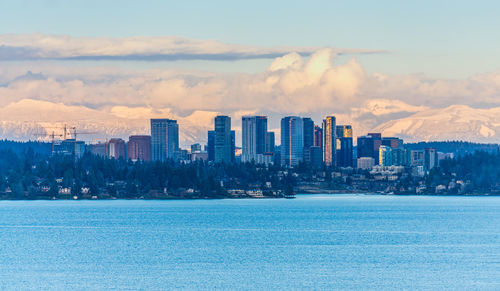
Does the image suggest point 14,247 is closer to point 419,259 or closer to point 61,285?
point 61,285

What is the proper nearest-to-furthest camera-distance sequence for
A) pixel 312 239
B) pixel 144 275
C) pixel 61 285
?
pixel 61 285 → pixel 144 275 → pixel 312 239

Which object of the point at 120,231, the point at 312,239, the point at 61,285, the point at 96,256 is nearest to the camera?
the point at 61,285

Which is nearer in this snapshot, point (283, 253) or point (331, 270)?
point (331, 270)

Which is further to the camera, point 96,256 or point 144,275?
point 96,256

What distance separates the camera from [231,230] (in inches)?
7008

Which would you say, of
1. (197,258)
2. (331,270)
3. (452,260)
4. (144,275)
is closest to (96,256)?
(197,258)

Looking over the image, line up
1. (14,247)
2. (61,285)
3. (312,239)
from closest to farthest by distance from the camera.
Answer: (61,285) < (14,247) < (312,239)

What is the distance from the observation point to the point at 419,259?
4656 inches

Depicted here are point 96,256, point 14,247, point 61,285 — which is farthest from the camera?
point 14,247

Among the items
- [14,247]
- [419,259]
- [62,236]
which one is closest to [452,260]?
[419,259]

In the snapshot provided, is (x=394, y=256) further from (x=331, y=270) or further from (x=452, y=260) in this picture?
(x=331, y=270)

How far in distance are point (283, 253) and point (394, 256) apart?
47.5 feet

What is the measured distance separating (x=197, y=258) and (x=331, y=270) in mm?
20399

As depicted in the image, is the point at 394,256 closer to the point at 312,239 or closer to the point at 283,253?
the point at 283,253
